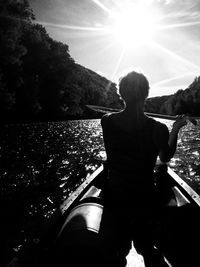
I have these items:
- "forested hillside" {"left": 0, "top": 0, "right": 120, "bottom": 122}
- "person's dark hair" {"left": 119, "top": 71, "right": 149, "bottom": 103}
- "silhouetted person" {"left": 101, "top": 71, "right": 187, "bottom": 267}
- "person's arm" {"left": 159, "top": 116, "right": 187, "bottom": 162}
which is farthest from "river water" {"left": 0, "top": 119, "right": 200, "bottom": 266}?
"forested hillside" {"left": 0, "top": 0, "right": 120, "bottom": 122}

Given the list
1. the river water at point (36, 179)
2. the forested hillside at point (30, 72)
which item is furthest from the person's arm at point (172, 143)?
the forested hillside at point (30, 72)

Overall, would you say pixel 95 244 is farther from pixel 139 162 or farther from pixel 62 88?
pixel 62 88

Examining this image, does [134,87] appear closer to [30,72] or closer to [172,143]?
[172,143]

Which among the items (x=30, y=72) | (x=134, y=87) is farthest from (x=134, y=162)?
(x=30, y=72)

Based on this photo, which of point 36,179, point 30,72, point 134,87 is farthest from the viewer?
point 30,72

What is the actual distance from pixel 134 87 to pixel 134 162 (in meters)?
0.87

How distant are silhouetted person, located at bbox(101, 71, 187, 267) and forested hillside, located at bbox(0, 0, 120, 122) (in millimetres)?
29244

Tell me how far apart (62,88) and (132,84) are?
170ft

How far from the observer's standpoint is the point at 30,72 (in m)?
47.0

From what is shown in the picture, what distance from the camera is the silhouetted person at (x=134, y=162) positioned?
2.77 metres

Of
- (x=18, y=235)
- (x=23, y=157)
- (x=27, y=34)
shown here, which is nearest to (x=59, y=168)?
(x=23, y=157)

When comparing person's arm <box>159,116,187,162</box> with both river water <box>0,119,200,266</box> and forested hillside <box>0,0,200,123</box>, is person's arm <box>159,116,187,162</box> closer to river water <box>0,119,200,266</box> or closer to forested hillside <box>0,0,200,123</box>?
river water <box>0,119,200,266</box>

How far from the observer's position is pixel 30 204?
28.6ft

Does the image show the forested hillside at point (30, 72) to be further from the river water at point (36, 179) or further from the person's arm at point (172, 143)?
the person's arm at point (172, 143)
